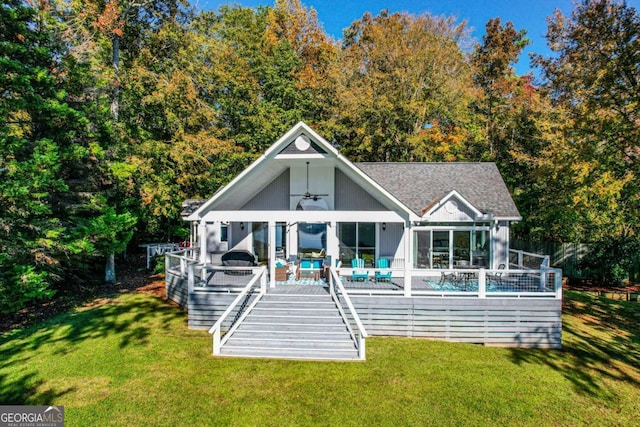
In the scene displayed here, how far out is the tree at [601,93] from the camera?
14.4 m

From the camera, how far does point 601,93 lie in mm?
15234

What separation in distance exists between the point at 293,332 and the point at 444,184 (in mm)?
11028

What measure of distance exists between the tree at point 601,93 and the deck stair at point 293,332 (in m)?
13.7

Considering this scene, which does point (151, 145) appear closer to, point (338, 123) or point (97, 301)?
point (97, 301)

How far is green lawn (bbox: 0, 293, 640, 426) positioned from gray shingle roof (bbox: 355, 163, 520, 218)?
21.1 ft

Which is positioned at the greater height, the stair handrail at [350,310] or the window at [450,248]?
the window at [450,248]

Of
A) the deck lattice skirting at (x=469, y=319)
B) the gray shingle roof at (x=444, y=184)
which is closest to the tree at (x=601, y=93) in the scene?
the gray shingle roof at (x=444, y=184)

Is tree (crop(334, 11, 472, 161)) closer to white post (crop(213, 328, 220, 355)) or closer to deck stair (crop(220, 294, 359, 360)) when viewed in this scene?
deck stair (crop(220, 294, 359, 360))

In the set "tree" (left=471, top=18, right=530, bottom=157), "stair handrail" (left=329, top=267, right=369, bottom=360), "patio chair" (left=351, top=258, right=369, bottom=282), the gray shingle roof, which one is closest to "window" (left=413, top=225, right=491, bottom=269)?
the gray shingle roof

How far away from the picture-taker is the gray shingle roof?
15992 millimetres

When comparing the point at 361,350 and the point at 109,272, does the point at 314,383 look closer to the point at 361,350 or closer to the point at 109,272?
the point at 361,350

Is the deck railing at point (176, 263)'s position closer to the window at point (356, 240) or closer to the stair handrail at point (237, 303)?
the stair handrail at point (237, 303)

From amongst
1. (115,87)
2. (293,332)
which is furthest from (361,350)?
(115,87)

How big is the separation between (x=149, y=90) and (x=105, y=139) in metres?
6.80
